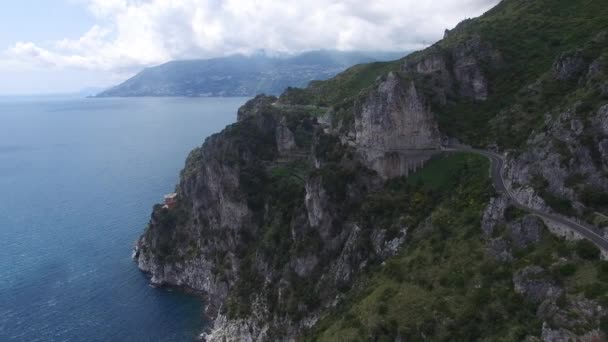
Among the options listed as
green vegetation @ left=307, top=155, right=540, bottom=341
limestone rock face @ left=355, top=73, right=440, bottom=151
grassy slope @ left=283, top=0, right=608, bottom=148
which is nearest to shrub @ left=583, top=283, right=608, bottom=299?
green vegetation @ left=307, top=155, right=540, bottom=341

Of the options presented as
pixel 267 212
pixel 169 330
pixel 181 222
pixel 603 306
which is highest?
pixel 603 306

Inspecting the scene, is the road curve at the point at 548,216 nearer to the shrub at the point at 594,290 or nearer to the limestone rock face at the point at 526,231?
the limestone rock face at the point at 526,231

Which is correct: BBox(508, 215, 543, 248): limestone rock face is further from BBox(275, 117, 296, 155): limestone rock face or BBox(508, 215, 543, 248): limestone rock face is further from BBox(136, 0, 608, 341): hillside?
BBox(275, 117, 296, 155): limestone rock face

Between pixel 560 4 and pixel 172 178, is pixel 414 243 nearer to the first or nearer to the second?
pixel 560 4

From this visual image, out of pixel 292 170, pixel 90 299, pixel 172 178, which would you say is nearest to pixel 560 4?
pixel 292 170

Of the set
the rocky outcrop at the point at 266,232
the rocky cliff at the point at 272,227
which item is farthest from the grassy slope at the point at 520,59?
the rocky outcrop at the point at 266,232

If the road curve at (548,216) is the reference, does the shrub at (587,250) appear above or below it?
below
